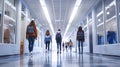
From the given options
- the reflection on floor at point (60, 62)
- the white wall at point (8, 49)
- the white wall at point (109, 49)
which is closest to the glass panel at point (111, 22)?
the white wall at point (109, 49)

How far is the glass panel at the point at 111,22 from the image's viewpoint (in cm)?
945

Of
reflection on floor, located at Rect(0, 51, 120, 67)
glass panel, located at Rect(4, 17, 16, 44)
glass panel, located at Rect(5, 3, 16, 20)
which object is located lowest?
reflection on floor, located at Rect(0, 51, 120, 67)

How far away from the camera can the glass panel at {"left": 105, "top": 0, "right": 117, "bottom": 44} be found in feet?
31.0

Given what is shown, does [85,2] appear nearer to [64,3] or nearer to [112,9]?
[64,3]

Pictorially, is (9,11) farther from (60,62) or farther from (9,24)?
(60,62)

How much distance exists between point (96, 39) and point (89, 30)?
121 inches

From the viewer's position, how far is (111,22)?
32.8ft

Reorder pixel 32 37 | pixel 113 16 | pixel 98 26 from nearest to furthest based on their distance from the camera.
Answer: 1. pixel 32 37
2. pixel 113 16
3. pixel 98 26

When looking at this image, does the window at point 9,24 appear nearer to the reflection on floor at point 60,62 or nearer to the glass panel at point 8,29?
the glass panel at point 8,29

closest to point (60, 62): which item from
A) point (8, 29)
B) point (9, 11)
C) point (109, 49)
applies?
point (8, 29)

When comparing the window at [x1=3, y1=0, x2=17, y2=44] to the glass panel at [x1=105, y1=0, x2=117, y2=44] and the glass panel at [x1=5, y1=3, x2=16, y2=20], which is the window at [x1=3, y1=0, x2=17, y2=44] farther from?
the glass panel at [x1=105, y1=0, x2=117, y2=44]

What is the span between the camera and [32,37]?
769 cm

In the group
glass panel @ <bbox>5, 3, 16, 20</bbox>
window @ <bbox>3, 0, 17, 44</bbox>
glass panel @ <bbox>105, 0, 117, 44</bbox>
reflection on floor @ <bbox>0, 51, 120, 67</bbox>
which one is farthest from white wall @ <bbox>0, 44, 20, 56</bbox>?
glass panel @ <bbox>105, 0, 117, 44</bbox>

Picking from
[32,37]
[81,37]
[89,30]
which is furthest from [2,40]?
[89,30]
